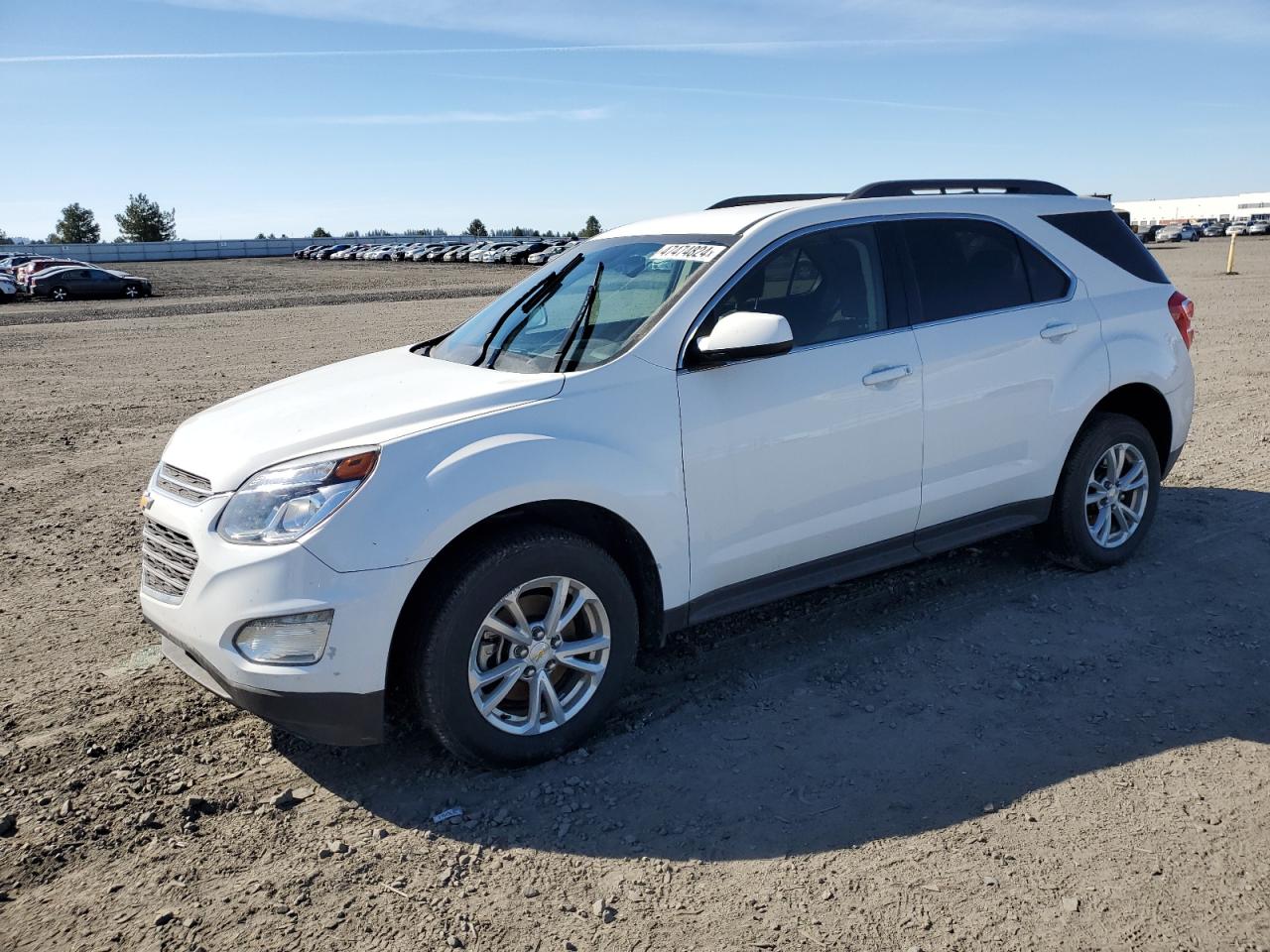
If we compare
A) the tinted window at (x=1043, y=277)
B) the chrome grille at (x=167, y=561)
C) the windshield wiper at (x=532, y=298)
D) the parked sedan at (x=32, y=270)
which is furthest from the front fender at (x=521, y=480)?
the parked sedan at (x=32, y=270)

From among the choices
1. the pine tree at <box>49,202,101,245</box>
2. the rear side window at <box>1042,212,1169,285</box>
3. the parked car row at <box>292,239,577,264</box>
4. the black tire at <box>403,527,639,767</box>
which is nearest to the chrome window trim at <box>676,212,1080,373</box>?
the rear side window at <box>1042,212,1169,285</box>

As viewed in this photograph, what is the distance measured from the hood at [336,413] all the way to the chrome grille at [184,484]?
3 centimetres

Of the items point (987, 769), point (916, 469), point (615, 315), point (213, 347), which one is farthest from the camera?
point (213, 347)

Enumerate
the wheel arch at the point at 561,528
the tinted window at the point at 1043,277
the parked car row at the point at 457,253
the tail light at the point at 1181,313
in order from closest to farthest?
the wheel arch at the point at 561,528
the tinted window at the point at 1043,277
the tail light at the point at 1181,313
the parked car row at the point at 457,253

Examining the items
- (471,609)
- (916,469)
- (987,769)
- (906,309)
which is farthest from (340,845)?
(906,309)

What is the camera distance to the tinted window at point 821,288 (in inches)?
165

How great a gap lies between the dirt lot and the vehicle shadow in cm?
2

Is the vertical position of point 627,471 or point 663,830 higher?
point 627,471

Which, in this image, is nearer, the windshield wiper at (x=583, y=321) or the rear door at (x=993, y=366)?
the windshield wiper at (x=583, y=321)

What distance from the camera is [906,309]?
4.54 meters

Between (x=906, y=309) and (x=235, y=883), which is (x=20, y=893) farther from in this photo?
(x=906, y=309)

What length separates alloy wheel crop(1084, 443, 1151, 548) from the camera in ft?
17.4

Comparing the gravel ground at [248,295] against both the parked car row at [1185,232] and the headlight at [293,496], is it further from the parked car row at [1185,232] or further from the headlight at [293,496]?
the parked car row at [1185,232]

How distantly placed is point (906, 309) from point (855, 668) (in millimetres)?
1640
